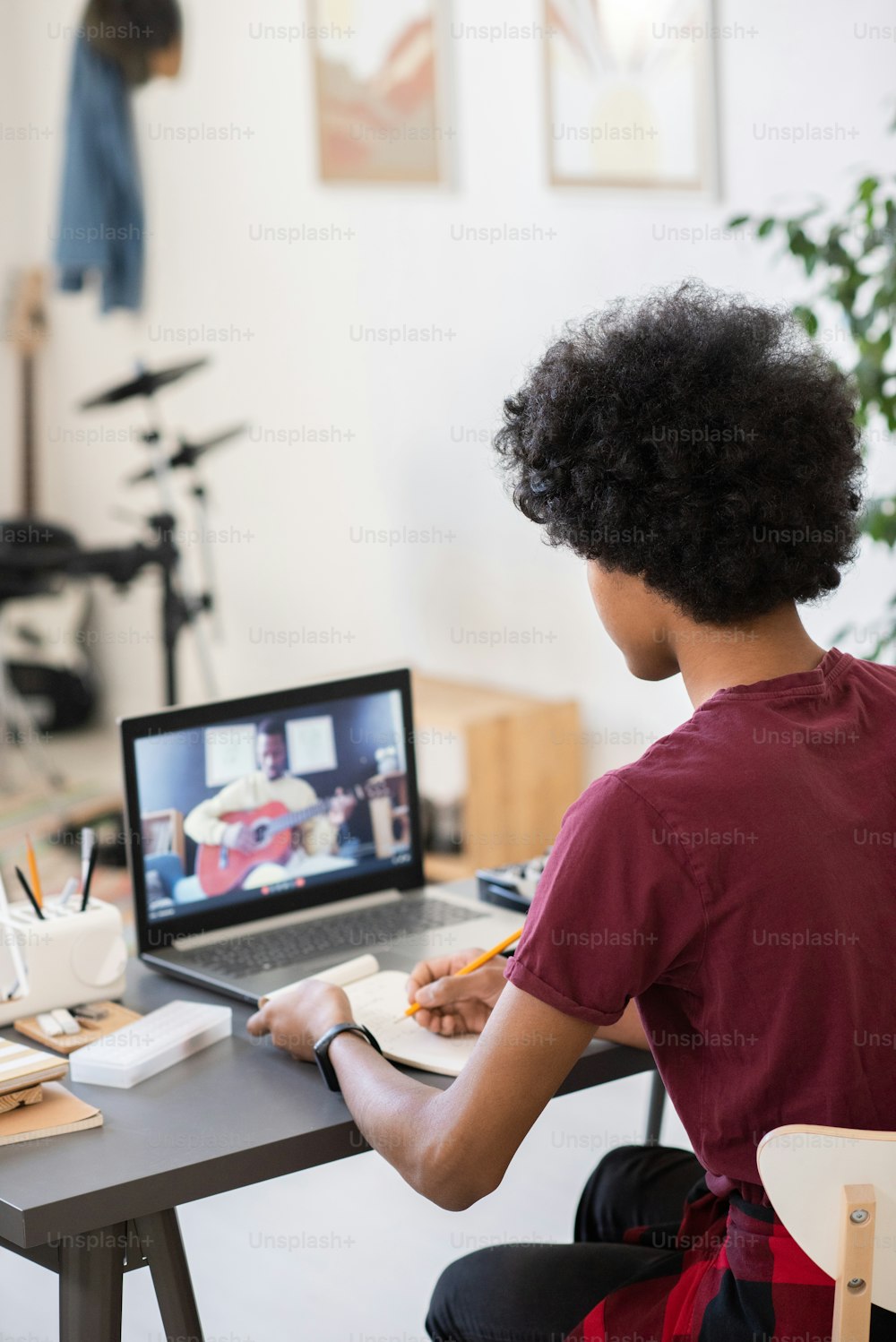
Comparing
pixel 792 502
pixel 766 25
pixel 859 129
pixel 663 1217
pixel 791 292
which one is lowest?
pixel 663 1217

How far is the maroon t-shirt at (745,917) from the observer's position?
108 cm

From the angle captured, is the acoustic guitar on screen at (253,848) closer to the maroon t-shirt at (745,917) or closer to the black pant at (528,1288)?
the black pant at (528,1288)

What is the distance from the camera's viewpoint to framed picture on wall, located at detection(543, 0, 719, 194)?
3053 mm

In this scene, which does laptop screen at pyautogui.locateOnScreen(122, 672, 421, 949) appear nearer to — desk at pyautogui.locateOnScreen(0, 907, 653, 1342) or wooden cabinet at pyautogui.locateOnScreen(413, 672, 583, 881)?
desk at pyautogui.locateOnScreen(0, 907, 653, 1342)

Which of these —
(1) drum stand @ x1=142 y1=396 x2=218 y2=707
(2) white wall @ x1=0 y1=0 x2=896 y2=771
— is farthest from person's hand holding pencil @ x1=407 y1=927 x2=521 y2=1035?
(1) drum stand @ x1=142 y1=396 x2=218 y2=707

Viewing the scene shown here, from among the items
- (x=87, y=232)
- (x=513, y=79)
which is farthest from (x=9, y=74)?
(x=513, y=79)

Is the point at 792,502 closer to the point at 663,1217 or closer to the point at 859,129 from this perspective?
the point at 663,1217

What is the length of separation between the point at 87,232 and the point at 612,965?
4011mm

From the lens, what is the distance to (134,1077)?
1.41 m

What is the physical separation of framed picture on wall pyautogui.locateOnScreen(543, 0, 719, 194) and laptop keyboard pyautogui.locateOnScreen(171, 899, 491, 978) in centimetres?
181

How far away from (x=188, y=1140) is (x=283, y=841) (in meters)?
0.52

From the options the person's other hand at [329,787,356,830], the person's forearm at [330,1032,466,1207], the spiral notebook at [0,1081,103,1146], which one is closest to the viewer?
the person's forearm at [330,1032,466,1207]

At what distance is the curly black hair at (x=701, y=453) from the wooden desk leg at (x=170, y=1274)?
2.26ft

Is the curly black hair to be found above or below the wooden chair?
above
